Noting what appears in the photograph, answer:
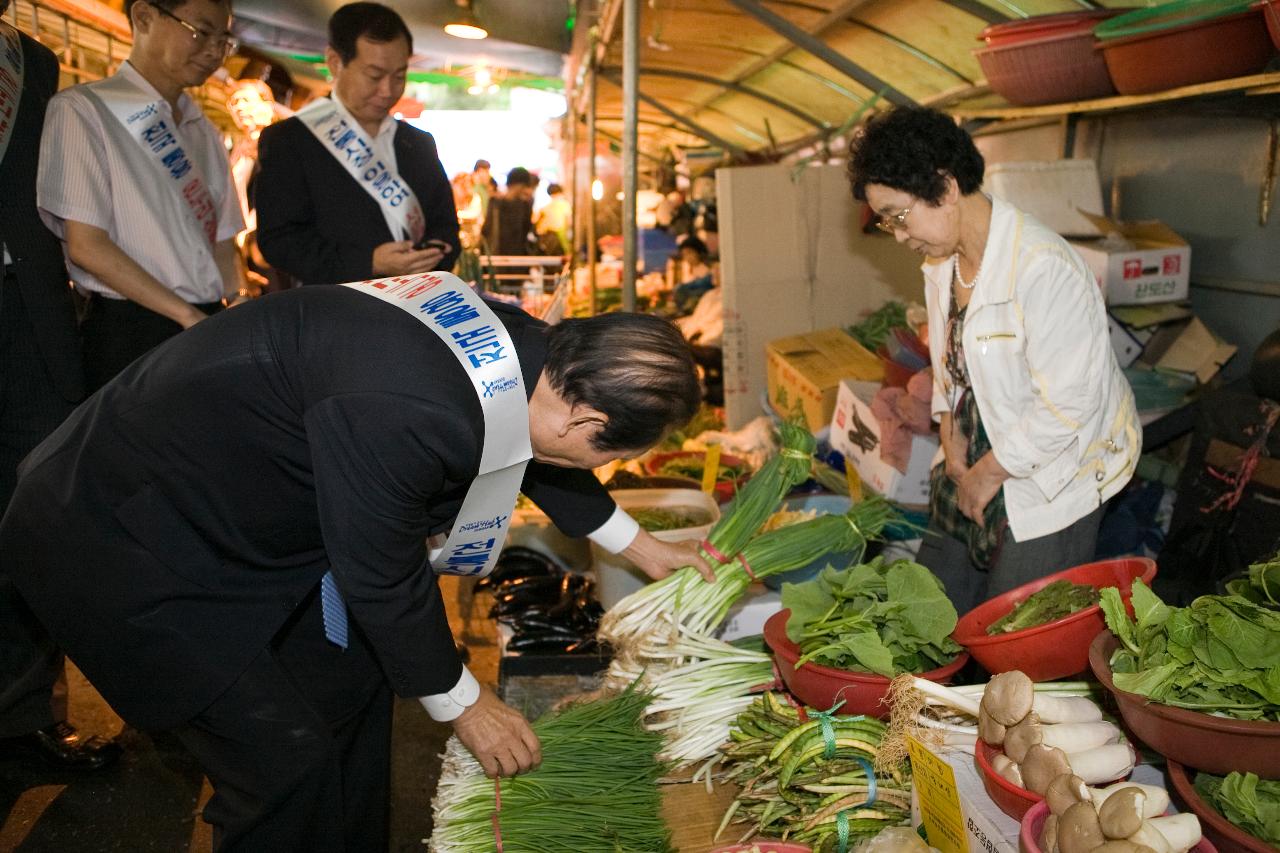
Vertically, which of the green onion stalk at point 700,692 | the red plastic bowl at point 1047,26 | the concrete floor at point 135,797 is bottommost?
the concrete floor at point 135,797

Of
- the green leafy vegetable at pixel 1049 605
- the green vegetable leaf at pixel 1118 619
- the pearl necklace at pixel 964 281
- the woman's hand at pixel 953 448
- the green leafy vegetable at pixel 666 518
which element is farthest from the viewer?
the green leafy vegetable at pixel 666 518

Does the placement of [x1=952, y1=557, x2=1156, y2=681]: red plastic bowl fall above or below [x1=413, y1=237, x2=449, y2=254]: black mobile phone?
below

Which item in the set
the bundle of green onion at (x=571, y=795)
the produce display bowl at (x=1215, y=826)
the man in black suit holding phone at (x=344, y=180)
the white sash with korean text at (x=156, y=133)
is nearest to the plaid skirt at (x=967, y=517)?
the bundle of green onion at (x=571, y=795)

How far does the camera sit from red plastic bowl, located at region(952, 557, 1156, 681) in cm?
189

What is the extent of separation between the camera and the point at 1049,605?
2.03 meters

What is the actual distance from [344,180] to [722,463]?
2.00 metres

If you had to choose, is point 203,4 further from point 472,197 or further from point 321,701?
point 472,197

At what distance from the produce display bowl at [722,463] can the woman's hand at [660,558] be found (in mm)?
1009

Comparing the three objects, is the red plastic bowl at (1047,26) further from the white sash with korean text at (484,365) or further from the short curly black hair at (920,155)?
the white sash with korean text at (484,365)

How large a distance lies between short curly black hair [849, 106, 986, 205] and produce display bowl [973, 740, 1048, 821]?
1394 millimetres

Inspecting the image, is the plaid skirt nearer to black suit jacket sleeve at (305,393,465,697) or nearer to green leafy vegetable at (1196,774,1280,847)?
green leafy vegetable at (1196,774,1280,847)

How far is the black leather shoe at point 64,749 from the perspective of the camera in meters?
3.41

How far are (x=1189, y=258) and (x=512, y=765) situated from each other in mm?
3241

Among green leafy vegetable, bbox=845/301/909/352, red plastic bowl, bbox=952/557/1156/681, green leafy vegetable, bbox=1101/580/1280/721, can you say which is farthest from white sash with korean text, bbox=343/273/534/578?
green leafy vegetable, bbox=845/301/909/352
